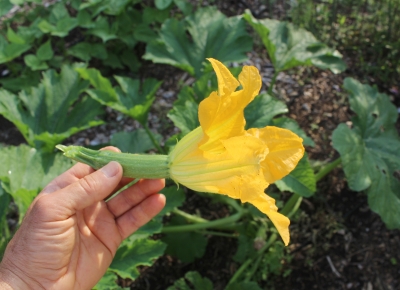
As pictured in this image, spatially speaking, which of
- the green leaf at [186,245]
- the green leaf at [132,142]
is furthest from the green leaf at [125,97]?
the green leaf at [186,245]

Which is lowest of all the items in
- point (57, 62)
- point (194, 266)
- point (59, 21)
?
point (194, 266)

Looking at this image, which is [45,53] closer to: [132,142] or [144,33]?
[144,33]

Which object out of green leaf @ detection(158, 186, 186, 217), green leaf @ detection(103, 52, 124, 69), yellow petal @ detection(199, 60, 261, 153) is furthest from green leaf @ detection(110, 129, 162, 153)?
yellow petal @ detection(199, 60, 261, 153)

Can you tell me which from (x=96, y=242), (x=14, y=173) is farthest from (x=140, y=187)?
(x=14, y=173)

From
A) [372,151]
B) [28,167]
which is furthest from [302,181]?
[28,167]

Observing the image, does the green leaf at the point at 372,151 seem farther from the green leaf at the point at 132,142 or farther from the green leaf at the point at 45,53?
the green leaf at the point at 45,53

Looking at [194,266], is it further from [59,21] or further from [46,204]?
[59,21]
